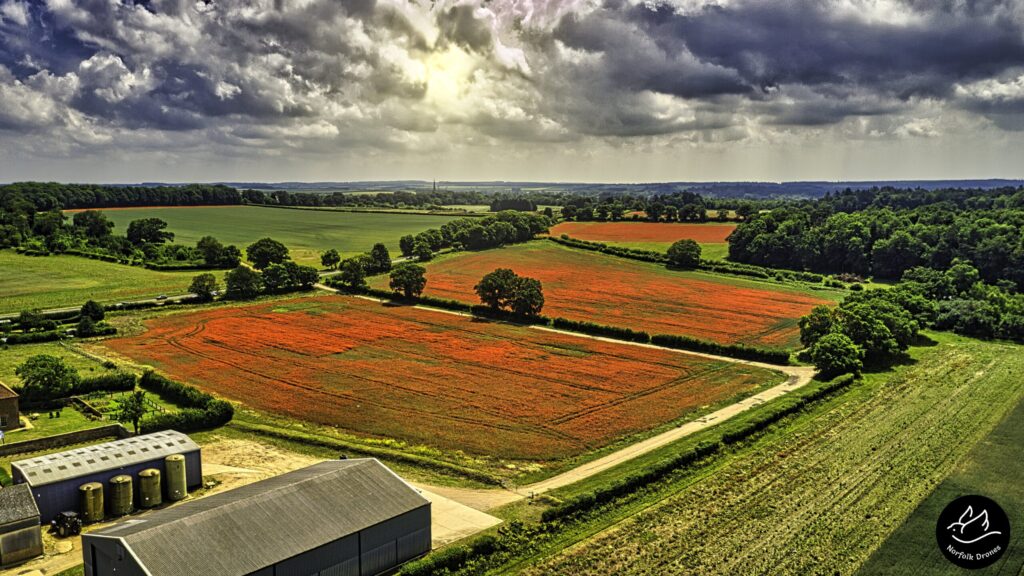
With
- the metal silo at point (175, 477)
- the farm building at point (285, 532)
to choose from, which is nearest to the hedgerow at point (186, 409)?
the metal silo at point (175, 477)

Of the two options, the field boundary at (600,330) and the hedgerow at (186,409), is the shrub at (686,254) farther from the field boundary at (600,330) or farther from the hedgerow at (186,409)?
the hedgerow at (186,409)

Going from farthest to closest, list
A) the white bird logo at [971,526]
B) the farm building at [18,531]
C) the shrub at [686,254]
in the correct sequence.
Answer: the shrub at [686,254] < the white bird logo at [971,526] < the farm building at [18,531]

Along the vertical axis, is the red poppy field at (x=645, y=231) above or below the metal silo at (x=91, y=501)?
above

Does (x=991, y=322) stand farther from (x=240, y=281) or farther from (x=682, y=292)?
(x=240, y=281)

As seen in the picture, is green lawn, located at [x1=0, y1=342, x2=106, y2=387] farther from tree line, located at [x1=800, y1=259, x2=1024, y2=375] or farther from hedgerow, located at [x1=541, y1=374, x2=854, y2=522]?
tree line, located at [x1=800, y1=259, x2=1024, y2=375]

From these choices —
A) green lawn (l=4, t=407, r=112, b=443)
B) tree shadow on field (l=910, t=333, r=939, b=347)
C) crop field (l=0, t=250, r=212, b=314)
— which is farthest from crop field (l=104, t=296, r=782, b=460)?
tree shadow on field (l=910, t=333, r=939, b=347)

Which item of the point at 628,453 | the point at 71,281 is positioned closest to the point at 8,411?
the point at 628,453

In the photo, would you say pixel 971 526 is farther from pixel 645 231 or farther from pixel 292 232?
pixel 292 232

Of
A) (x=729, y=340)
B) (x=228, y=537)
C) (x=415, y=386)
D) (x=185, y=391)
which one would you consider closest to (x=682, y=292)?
(x=729, y=340)
